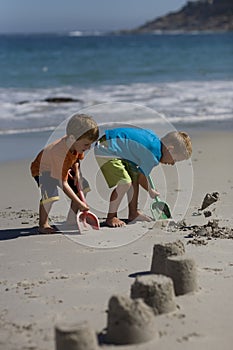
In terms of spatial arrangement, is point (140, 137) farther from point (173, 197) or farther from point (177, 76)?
point (177, 76)

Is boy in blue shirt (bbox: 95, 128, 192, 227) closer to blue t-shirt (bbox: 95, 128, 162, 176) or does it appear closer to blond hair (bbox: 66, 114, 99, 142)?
blue t-shirt (bbox: 95, 128, 162, 176)

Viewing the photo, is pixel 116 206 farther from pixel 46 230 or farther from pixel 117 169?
pixel 46 230

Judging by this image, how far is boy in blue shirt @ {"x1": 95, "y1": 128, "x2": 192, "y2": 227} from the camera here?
6.26 meters

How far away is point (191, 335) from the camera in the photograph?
12.4 feet

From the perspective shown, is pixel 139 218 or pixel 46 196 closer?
pixel 46 196

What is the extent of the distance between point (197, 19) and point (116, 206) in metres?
123

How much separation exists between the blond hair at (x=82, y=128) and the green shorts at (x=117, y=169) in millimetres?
501

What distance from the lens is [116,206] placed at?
20.8ft

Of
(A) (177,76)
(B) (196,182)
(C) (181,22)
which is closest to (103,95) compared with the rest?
(A) (177,76)

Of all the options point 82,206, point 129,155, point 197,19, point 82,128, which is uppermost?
point 197,19

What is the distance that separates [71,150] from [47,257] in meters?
1.03

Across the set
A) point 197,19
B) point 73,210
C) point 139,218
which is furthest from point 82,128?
point 197,19

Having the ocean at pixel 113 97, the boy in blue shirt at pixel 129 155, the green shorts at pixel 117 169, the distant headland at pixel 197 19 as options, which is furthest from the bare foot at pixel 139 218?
the distant headland at pixel 197 19

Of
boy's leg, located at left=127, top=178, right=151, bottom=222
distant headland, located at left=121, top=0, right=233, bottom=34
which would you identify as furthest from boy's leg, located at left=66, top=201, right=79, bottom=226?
distant headland, located at left=121, top=0, right=233, bottom=34
